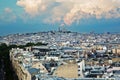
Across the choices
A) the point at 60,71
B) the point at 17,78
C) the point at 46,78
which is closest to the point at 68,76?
the point at 60,71

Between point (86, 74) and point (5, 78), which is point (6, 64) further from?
point (86, 74)

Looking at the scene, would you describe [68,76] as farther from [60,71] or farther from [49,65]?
[49,65]

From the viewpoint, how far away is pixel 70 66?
54.4m

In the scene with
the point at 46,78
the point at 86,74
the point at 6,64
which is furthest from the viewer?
the point at 6,64

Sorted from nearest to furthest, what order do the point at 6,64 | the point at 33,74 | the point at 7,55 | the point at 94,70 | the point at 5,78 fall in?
the point at 33,74 → the point at 94,70 → the point at 5,78 → the point at 6,64 → the point at 7,55

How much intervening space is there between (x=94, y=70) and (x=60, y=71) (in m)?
9.11

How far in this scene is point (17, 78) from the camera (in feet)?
236

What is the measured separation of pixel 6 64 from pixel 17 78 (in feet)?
81.1

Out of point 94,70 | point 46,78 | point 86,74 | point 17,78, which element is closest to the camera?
point 46,78

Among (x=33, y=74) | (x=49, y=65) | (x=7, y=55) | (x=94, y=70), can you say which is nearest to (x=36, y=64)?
(x=49, y=65)

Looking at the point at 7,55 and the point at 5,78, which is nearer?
the point at 5,78

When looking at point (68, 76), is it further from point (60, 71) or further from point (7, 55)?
point (7, 55)

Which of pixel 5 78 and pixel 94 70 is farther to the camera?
pixel 5 78

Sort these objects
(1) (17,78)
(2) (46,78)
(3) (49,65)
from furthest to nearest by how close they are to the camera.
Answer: (1) (17,78) < (3) (49,65) < (2) (46,78)
